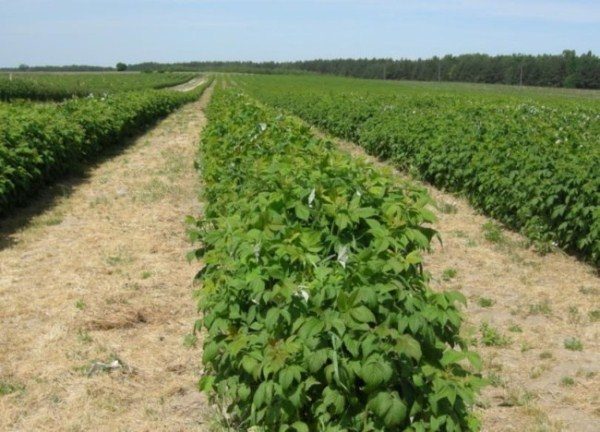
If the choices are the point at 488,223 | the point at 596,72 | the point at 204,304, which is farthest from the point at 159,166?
the point at 596,72

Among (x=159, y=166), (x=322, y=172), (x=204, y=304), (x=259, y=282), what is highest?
(x=322, y=172)

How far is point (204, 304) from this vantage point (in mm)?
3771

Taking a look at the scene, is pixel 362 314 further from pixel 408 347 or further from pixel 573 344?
pixel 573 344

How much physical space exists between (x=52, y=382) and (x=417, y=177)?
379 inches

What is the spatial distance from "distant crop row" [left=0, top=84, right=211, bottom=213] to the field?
2.8 inches

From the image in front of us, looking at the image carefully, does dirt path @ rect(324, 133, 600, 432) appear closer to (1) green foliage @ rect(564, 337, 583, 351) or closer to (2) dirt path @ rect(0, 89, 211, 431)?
(1) green foliage @ rect(564, 337, 583, 351)

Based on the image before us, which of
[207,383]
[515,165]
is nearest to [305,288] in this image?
[207,383]

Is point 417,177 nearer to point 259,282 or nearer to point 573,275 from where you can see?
point 573,275

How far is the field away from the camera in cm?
309

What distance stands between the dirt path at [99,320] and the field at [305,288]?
24 mm

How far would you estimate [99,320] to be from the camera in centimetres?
609

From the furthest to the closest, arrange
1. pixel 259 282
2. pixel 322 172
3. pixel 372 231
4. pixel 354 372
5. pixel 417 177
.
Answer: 1. pixel 417 177
2. pixel 322 172
3. pixel 372 231
4. pixel 259 282
5. pixel 354 372

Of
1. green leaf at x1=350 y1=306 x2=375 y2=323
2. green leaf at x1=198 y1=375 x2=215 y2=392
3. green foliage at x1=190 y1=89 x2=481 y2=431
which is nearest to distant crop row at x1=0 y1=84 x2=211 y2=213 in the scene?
green leaf at x1=198 y1=375 x2=215 y2=392

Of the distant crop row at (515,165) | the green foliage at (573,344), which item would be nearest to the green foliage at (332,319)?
the green foliage at (573,344)
